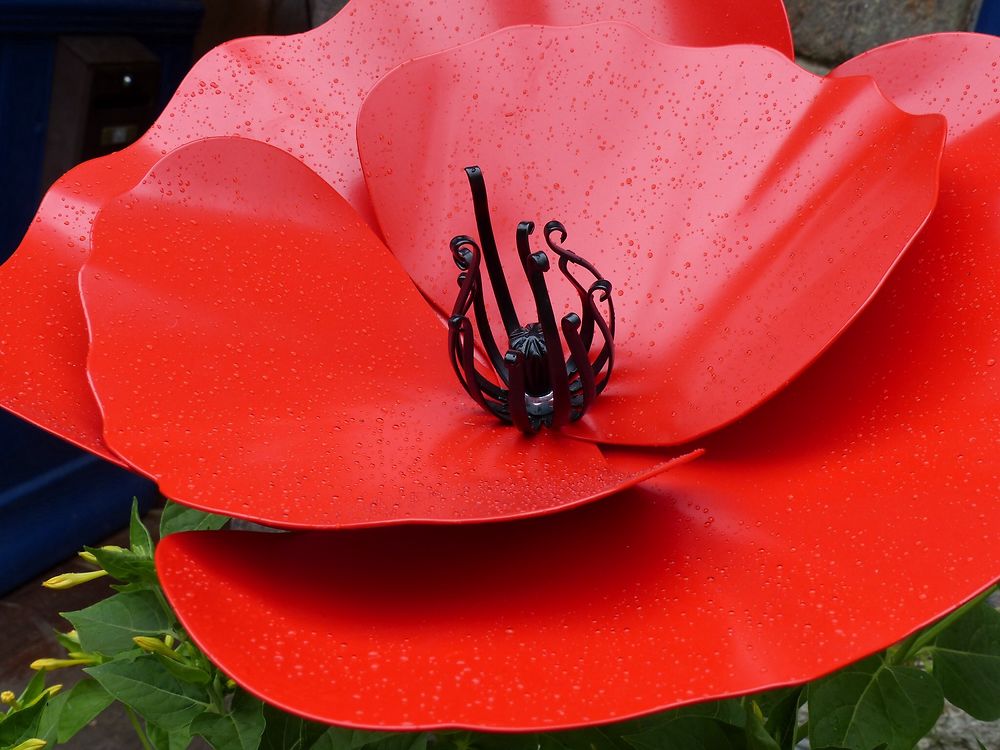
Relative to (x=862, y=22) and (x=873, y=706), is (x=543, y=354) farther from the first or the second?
(x=862, y=22)

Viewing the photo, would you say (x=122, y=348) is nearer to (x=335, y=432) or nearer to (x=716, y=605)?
(x=335, y=432)

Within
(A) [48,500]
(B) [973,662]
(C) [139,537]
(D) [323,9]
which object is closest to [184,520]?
(C) [139,537]

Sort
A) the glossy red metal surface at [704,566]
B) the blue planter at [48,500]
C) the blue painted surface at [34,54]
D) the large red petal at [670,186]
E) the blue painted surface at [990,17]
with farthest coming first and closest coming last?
the blue planter at [48,500], the blue painted surface at [34,54], the blue painted surface at [990,17], the large red petal at [670,186], the glossy red metal surface at [704,566]

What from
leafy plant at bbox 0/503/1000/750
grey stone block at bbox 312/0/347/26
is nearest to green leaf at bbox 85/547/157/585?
leafy plant at bbox 0/503/1000/750

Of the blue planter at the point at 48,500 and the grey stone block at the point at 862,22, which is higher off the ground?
the grey stone block at the point at 862,22

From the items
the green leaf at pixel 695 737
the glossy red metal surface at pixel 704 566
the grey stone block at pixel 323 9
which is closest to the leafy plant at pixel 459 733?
the green leaf at pixel 695 737

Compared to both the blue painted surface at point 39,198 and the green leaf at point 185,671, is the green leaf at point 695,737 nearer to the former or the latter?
the green leaf at point 185,671

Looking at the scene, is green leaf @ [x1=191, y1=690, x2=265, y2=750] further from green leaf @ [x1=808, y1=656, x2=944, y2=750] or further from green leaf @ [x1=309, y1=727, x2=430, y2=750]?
green leaf @ [x1=808, y1=656, x2=944, y2=750]
